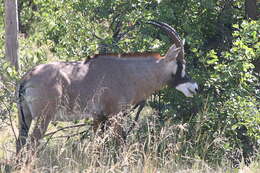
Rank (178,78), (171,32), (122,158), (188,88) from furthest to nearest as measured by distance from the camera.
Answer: (178,78) < (188,88) < (171,32) < (122,158)

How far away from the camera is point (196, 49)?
24.0ft

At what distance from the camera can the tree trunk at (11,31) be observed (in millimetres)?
7656

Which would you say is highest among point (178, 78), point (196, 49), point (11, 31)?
point (11, 31)

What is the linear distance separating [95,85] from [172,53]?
50.3 inches

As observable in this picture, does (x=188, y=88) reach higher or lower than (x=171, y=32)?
lower

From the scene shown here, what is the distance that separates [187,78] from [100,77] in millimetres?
1337

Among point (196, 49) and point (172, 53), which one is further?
point (172, 53)

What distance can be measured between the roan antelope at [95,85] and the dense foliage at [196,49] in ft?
0.64

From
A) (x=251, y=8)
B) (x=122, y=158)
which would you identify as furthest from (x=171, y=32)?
(x=122, y=158)

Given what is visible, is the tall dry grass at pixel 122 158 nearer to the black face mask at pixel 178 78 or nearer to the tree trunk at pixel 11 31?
the black face mask at pixel 178 78

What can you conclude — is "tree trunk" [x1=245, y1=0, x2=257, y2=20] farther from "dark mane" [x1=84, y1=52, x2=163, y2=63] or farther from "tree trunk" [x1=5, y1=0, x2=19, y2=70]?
"tree trunk" [x1=5, y1=0, x2=19, y2=70]

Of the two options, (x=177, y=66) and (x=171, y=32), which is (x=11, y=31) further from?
(x=177, y=66)

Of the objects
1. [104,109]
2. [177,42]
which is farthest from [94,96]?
[177,42]

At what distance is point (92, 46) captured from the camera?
7.80 meters
